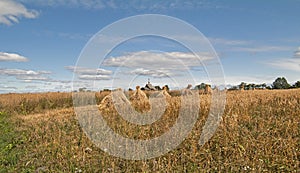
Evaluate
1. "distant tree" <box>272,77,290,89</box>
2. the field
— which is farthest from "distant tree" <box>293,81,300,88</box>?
the field

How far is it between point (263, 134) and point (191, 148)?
1.84 metres

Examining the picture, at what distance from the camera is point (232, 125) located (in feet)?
24.1

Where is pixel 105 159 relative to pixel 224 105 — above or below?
below

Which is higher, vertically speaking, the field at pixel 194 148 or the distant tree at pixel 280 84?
the distant tree at pixel 280 84

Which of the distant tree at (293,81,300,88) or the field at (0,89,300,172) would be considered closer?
the field at (0,89,300,172)

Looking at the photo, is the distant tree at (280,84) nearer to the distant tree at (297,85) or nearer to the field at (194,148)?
the distant tree at (297,85)

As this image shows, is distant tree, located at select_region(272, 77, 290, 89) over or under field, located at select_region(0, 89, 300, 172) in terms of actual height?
over

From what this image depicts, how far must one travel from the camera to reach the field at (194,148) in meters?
5.53

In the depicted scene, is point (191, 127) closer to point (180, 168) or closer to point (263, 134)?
point (263, 134)

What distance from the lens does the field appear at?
18.1 feet

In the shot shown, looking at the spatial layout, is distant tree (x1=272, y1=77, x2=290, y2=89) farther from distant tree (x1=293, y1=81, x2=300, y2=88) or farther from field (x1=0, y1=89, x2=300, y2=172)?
field (x1=0, y1=89, x2=300, y2=172)

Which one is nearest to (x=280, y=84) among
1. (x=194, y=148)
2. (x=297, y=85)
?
(x=297, y=85)

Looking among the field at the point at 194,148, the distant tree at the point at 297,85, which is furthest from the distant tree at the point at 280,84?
the field at the point at 194,148

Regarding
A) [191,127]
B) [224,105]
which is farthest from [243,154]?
[224,105]
